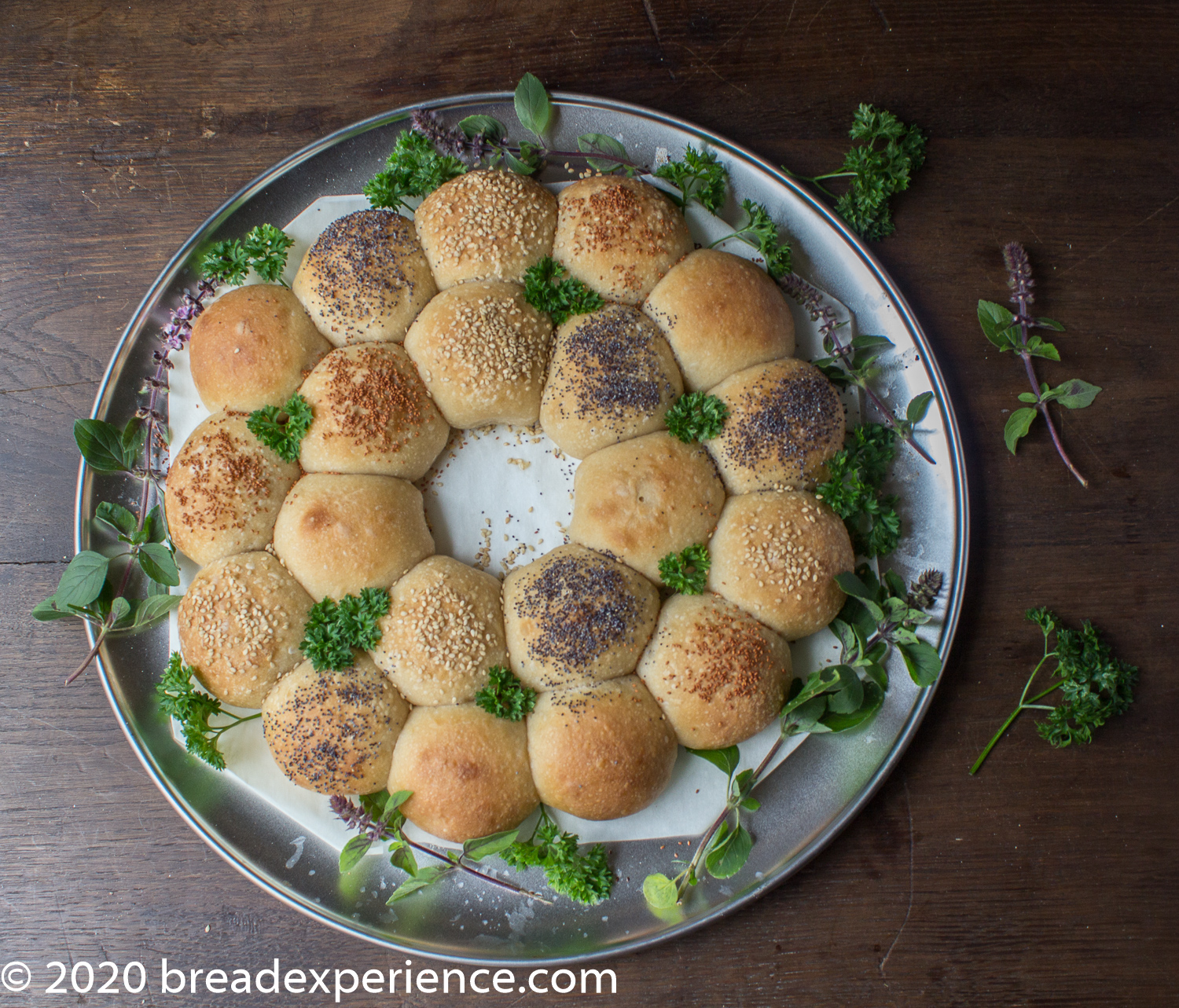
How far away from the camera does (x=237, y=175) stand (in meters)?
2.12

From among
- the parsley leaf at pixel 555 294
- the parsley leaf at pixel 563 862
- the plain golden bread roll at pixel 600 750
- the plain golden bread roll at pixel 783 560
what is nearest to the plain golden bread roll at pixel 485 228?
the parsley leaf at pixel 555 294

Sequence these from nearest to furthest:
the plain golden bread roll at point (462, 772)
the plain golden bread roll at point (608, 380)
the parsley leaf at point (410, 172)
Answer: the plain golden bread roll at point (462, 772) < the plain golden bread roll at point (608, 380) < the parsley leaf at point (410, 172)

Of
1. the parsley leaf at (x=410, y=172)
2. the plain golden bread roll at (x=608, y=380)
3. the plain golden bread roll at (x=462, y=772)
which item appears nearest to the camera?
the plain golden bread roll at (x=462, y=772)

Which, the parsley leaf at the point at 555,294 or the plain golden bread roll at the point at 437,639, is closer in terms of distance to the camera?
the plain golden bread roll at the point at 437,639

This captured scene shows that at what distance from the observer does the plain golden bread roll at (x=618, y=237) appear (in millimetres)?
1866

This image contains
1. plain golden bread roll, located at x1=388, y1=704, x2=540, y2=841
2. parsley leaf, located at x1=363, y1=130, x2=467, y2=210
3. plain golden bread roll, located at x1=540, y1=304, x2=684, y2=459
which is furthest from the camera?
parsley leaf, located at x1=363, y1=130, x2=467, y2=210

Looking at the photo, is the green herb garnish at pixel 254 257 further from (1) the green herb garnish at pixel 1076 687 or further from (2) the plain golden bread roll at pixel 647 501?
(1) the green herb garnish at pixel 1076 687

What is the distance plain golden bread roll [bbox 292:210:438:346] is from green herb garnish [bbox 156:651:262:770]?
0.98 meters

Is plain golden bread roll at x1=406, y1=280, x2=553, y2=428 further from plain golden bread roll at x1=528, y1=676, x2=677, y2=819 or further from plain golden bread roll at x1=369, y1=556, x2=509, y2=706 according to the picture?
plain golden bread roll at x1=528, y1=676, x2=677, y2=819

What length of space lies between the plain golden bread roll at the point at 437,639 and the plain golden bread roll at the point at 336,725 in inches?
2.3

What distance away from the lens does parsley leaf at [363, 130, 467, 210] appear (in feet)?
6.34

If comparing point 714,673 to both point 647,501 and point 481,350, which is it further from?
point 481,350

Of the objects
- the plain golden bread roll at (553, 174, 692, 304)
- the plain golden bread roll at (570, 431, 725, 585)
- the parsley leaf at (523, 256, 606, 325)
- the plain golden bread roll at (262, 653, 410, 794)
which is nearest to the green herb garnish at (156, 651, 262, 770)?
the plain golden bread roll at (262, 653, 410, 794)

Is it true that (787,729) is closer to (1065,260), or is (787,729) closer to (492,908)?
(492,908)
